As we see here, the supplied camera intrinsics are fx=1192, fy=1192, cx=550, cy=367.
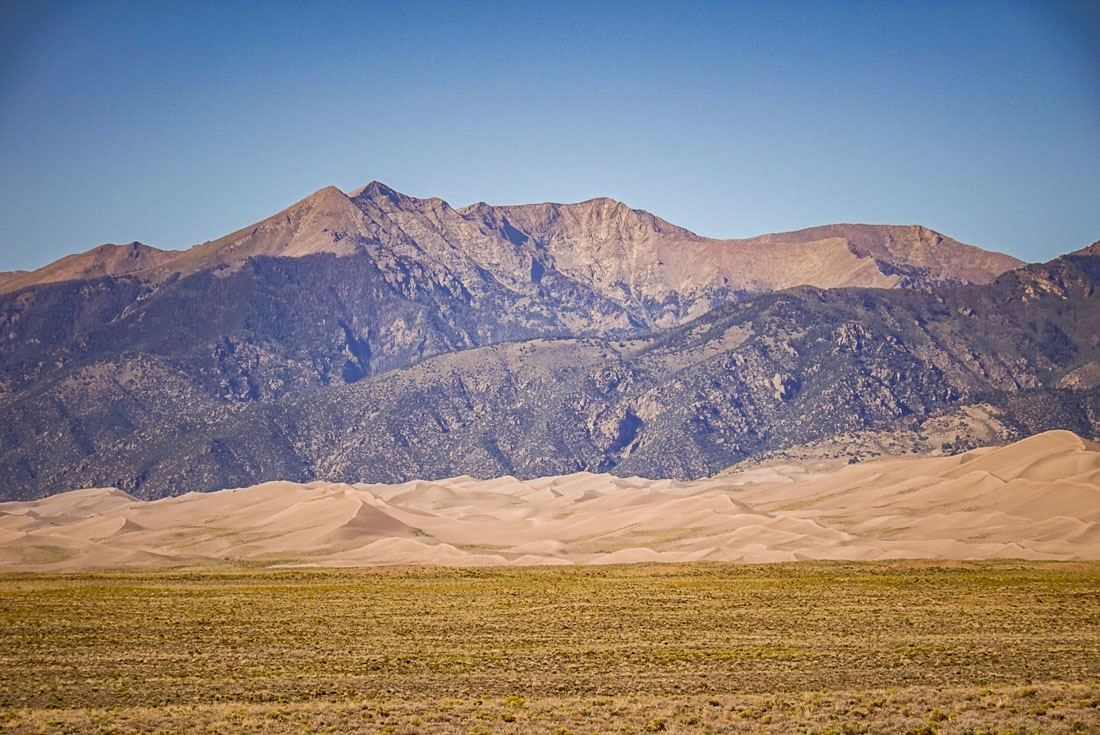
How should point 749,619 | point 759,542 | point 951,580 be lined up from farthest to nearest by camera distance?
point 759,542 → point 951,580 → point 749,619

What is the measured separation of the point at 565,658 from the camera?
5378 centimetres

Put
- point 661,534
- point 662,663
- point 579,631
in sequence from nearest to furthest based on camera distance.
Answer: point 662,663
point 579,631
point 661,534

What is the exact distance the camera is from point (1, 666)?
5253cm

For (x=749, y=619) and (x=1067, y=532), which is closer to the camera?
(x=749, y=619)

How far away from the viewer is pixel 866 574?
105 m

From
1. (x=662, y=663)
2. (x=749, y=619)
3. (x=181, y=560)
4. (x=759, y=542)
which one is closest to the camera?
(x=662, y=663)

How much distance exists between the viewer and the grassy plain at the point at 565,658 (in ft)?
130

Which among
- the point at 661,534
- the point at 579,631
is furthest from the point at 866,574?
the point at 661,534

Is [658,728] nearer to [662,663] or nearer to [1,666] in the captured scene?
[662,663]

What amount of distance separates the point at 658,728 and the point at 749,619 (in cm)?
3148

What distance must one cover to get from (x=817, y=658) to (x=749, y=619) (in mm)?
15932

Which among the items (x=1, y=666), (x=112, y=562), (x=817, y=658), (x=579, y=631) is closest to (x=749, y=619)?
(x=579, y=631)

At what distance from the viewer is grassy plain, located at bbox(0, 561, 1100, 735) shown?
130 ft

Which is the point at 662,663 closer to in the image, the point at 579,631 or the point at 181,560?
the point at 579,631
